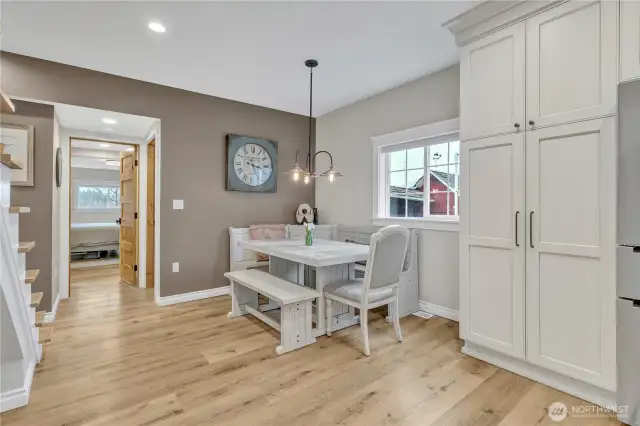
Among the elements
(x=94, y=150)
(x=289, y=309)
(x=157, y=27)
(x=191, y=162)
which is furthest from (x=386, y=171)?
(x=94, y=150)

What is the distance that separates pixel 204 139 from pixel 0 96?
2203 millimetres

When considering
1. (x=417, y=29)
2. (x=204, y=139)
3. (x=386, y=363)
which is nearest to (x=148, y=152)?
(x=204, y=139)

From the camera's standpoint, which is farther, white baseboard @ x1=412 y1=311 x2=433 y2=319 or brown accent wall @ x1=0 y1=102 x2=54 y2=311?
white baseboard @ x1=412 y1=311 x2=433 y2=319

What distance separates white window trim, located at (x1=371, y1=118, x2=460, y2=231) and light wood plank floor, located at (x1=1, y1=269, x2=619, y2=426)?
1004 millimetres

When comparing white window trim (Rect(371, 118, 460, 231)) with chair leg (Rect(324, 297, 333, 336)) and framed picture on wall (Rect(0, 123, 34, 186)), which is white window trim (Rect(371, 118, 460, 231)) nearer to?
chair leg (Rect(324, 297, 333, 336))

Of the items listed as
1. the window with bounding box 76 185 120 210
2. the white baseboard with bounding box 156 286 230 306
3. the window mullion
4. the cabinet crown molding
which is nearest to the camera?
the cabinet crown molding

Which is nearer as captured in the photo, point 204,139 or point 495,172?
point 495,172

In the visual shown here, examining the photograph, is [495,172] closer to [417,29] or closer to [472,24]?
[472,24]

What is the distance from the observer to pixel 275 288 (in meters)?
2.72

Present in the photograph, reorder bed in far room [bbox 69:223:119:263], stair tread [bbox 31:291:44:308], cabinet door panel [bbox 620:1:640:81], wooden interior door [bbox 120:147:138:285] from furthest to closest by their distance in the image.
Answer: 1. bed in far room [bbox 69:223:119:263]
2. wooden interior door [bbox 120:147:138:285]
3. stair tread [bbox 31:291:44:308]
4. cabinet door panel [bbox 620:1:640:81]

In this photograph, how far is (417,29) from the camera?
2500 millimetres

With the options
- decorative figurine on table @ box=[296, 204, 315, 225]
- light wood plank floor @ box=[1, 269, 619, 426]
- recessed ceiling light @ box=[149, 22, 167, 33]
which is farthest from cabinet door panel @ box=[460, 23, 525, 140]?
decorative figurine on table @ box=[296, 204, 315, 225]

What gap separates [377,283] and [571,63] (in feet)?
6.08

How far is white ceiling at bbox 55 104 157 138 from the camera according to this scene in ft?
10.9
